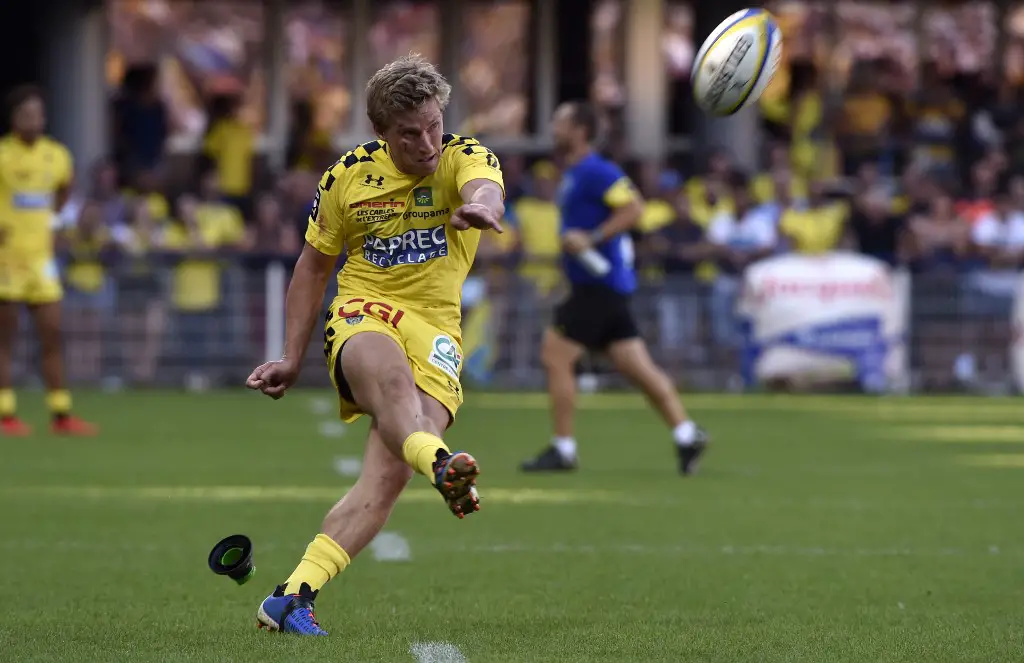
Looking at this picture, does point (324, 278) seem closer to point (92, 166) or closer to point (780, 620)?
point (780, 620)

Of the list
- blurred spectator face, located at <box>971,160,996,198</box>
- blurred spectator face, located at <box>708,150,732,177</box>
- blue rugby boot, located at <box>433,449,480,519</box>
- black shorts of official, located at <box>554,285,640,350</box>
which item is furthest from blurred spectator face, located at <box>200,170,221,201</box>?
blue rugby boot, located at <box>433,449,480,519</box>

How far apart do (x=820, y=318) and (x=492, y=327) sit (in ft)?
10.6

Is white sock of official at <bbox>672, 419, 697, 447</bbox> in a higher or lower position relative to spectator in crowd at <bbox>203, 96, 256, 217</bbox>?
lower

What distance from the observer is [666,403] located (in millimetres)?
12312

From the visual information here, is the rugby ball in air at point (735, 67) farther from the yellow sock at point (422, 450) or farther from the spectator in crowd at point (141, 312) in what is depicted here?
the spectator in crowd at point (141, 312)

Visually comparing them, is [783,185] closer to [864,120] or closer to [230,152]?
[864,120]

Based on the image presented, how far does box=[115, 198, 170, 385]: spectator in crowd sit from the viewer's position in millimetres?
19672

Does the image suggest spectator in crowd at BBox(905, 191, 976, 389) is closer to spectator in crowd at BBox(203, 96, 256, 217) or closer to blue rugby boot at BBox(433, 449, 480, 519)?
spectator in crowd at BBox(203, 96, 256, 217)

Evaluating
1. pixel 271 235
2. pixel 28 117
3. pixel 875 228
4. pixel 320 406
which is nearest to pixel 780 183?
Answer: pixel 875 228

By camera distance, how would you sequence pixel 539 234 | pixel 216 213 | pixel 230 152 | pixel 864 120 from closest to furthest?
pixel 539 234
pixel 216 213
pixel 230 152
pixel 864 120

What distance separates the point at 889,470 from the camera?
41.7 feet

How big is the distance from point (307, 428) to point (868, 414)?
Result: 500 centimetres

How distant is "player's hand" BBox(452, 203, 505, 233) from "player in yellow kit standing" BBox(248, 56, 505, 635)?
0.91ft

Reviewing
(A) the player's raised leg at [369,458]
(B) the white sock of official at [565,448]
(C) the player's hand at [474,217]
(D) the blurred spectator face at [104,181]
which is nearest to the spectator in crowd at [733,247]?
(D) the blurred spectator face at [104,181]
